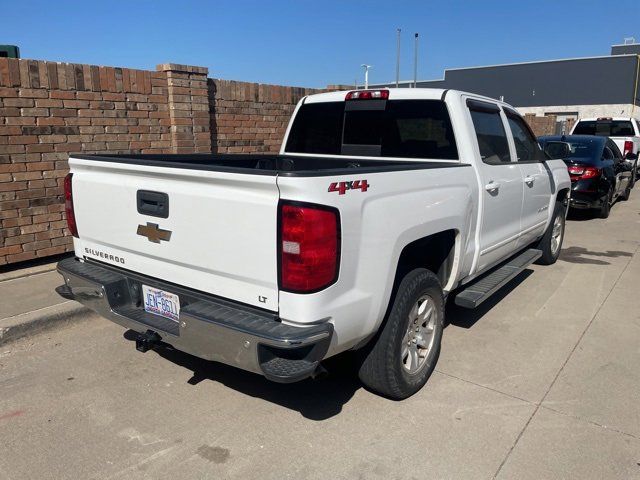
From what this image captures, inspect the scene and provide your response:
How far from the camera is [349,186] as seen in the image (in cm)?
261

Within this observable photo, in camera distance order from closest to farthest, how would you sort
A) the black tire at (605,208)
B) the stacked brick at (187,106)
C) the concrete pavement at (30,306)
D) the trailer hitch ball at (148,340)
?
the trailer hitch ball at (148,340), the concrete pavement at (30,306), the stacked brick at (187,106), the black tire at (605,208)

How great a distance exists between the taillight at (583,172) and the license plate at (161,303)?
895 cm

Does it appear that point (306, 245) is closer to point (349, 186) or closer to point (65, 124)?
point (349, 186)

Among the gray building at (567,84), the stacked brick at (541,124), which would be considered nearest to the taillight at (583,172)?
the stacked brick at (541,124)

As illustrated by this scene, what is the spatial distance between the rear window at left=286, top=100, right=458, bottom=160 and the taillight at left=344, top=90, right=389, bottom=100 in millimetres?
65

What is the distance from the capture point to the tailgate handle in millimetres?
2912

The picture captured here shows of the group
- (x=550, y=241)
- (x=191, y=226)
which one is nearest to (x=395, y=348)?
(x=191, y=226)

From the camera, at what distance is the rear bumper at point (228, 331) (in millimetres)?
2498

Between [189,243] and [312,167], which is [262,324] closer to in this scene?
[189,243]

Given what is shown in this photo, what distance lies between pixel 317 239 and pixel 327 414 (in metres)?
1.41

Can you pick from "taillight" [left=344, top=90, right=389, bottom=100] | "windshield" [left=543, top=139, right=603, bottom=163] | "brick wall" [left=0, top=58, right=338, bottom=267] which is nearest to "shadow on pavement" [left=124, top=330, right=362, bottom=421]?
"taillight" [left=344, top=90, right=389, bottom=100]

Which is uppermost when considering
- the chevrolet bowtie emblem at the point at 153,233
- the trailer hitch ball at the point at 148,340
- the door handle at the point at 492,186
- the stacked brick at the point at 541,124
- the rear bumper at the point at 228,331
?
the stacked brick at the point at 541,124

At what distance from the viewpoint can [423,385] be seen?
11.8 ft

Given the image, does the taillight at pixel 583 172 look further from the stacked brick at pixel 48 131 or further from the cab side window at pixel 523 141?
the stacked brick at pixel 48 131
